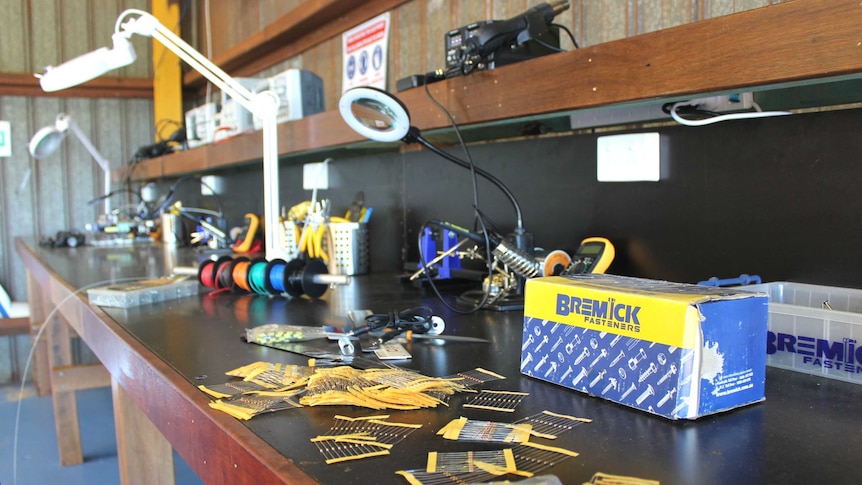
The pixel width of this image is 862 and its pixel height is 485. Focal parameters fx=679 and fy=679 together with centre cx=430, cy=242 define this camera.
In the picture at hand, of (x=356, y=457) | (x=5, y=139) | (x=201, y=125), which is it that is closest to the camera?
(x=356, y=457)

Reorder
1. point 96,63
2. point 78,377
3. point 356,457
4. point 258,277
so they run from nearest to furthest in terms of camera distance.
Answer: point 356,457 → point 258,277 → point 96,63 → point 78,377

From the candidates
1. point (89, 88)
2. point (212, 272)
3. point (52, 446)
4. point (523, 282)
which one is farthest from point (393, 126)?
point (89, 88)

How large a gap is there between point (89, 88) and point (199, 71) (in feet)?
11.4

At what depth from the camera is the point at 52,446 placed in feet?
9.91

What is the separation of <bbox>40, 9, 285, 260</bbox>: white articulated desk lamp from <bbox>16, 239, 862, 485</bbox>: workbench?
0.52m

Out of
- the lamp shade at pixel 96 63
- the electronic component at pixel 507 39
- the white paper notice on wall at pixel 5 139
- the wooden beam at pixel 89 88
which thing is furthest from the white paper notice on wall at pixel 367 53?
the white paper notice on wall at pixel 5 139

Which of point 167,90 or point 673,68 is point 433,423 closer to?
point 673,68

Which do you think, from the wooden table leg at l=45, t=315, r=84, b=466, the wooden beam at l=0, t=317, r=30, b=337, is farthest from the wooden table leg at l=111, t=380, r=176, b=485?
the wooden beam at l=0, t=317, r=30, b=337

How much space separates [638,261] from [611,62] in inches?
17.3

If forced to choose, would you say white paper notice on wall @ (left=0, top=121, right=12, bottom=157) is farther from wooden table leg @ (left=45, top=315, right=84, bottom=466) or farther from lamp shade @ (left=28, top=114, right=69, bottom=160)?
wooden table leg @ (left=45, top=315, right=84, bottom=466)

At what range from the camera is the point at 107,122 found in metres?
4.89

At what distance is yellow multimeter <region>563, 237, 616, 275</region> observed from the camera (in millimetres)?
1267

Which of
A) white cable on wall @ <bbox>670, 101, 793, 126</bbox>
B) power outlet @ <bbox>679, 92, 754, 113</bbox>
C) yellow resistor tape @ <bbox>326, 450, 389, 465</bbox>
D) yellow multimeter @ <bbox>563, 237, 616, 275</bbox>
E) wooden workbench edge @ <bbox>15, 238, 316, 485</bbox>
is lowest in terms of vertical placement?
wooden workbench edge @ <bbox>15, 238, 316, 485</bbox>

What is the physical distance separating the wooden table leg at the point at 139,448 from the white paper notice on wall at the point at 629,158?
99 centimetres
